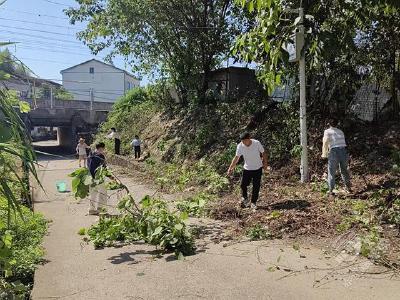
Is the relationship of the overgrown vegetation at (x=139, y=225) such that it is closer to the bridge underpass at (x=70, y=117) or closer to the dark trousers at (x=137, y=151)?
the dark trousers at (x=137, y=151)

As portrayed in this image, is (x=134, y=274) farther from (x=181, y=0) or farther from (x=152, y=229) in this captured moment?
(x=181, y=0)

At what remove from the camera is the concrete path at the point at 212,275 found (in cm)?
504

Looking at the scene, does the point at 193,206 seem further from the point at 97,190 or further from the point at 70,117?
the point at 70,117

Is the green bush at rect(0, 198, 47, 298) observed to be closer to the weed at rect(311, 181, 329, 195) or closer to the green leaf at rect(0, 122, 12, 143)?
the green leaf at rect(0, 122, 12, 143)

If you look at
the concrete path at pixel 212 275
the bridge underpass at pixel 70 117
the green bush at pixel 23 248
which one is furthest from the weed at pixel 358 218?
the bridge underpass at pixel 70 117

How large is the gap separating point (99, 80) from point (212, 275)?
62.3 m

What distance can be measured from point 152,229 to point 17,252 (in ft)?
6.39

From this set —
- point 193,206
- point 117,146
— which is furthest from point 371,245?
point 117,146

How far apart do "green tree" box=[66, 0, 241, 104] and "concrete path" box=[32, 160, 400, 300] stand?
12373mm

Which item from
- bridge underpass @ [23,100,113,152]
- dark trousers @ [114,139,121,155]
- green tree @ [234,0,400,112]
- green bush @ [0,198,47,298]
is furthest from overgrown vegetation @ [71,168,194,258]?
bridge underpass @ [23,100,113,152]

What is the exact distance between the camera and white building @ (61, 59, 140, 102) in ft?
211

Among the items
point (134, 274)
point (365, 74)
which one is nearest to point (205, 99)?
point (365, 74)

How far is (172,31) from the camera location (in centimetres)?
1873

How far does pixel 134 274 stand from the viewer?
230 inches
